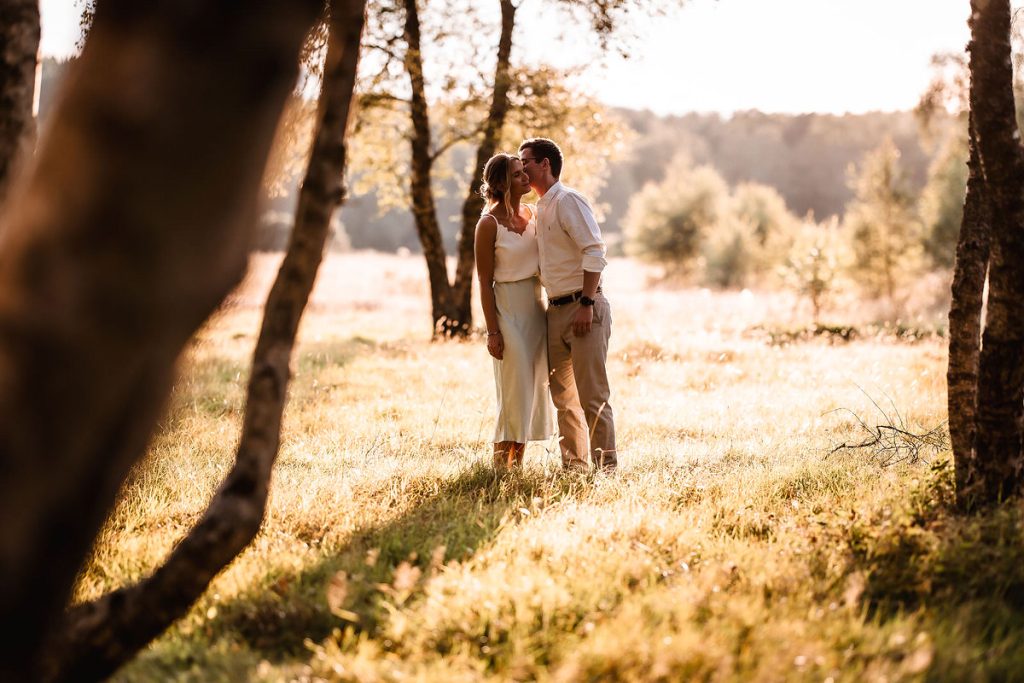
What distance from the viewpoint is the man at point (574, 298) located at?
226 inches

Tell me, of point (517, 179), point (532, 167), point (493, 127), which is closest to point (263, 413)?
point (517, 179)

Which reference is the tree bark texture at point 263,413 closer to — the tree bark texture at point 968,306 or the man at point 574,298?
the man at point 574,298

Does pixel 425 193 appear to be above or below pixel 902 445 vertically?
above

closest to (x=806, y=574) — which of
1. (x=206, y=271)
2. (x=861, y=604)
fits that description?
(x=861, y=604)

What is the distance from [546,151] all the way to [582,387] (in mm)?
1824

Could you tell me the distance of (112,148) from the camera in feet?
5.98

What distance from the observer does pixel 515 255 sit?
6023 millimetres

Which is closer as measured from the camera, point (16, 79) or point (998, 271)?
point (16, 79)

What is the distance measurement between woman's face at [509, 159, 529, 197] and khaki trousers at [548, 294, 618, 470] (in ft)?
3.03

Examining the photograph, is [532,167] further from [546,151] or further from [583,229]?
[583,229]

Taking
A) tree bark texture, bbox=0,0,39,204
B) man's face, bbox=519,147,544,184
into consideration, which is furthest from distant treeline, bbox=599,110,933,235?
tree bark texture, bbox=0,0,39,204

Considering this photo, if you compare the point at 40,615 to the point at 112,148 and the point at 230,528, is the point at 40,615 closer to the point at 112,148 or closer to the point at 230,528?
the point at 230,528

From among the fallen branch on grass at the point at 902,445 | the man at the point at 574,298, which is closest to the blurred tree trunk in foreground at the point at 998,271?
the fallen branch on grass at the point at 902,445

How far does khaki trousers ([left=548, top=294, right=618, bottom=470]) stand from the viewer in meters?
5.87
